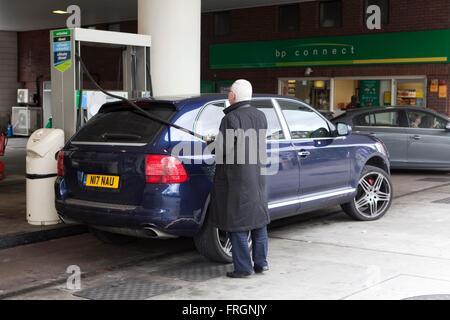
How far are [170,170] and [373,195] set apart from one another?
3764 millimetres

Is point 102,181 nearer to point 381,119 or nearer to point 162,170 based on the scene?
point 162,170

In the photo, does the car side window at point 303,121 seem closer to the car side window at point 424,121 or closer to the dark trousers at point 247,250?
the dark trousers at point 247,250

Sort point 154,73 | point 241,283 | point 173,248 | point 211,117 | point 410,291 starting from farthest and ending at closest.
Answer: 1. point 154,73
2. point 173,248
3. point 211,117
4. point 241,283
5. point 410,291

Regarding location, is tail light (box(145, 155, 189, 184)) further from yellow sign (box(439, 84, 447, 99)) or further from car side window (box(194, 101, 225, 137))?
yellow sign (box(439, 84, 447, 99))

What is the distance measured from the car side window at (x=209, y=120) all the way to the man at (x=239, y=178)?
61 centimetres

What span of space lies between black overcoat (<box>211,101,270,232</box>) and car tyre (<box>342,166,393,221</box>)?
3015 mm

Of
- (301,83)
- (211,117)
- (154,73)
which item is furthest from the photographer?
(301,83)

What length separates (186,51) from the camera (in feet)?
33.1

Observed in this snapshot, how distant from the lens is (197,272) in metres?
6.14

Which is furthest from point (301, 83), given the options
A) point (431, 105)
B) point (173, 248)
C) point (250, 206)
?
point (250, 206)

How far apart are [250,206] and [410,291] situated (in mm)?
1548

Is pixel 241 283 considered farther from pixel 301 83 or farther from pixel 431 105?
pixel 301 83

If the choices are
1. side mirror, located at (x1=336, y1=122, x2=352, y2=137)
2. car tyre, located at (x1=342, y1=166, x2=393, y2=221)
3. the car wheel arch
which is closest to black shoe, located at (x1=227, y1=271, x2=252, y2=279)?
side mirror, located at (x1=336, y1=122, x2=352, y2=137)
